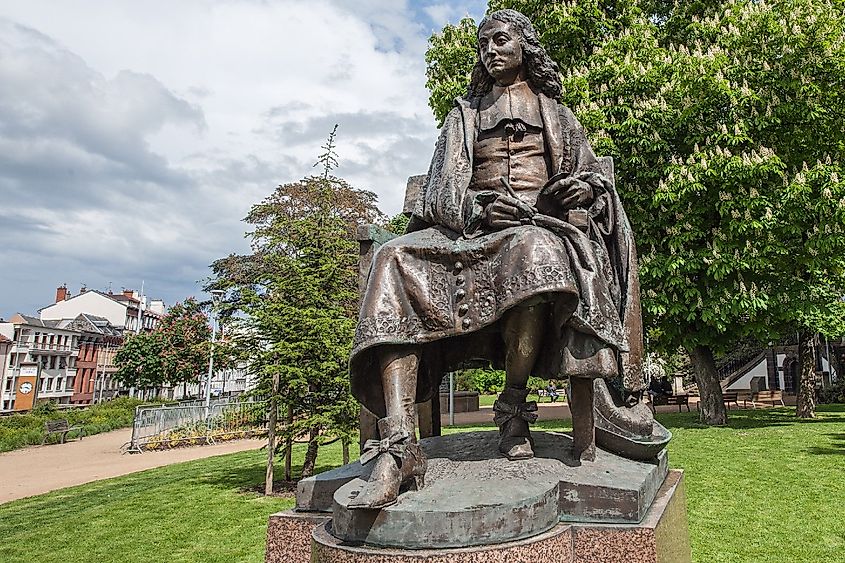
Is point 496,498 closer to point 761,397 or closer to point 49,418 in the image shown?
point 761,397

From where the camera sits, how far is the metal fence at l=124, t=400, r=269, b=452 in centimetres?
2150

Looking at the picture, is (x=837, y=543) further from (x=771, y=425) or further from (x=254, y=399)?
(x=771, y=425)

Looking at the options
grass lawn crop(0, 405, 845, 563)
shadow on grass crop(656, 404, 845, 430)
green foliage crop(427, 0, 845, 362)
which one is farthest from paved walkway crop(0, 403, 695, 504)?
green foliage crop(427, 0, 845, 362)

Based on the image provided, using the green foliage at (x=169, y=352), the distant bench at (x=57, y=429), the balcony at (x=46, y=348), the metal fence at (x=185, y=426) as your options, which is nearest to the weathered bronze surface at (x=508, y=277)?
the metal fence at (x=185, y=426)

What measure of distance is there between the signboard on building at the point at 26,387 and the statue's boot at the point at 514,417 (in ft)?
146

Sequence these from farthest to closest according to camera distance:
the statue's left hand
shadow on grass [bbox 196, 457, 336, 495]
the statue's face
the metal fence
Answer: the metal fence, shadow on grass [bbox 196, 457, 336, 495], the statue's face, the statue's left hand

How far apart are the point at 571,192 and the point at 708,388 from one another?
15869 millimetres

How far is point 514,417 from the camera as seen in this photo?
3.37 metres

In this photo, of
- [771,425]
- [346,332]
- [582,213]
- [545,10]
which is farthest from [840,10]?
[582,213]

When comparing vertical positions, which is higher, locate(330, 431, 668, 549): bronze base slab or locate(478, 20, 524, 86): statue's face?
locate(478, 20, 524, 86): statue's face

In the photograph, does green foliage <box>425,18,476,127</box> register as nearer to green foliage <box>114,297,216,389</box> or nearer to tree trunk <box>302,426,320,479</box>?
tree trunk <box>302,426,320,479</box>

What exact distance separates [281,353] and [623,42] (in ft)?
38.2

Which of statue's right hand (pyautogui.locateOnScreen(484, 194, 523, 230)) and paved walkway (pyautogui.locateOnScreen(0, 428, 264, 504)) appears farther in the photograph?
paved walkway (pyautogui.locateOnScreen(0, 428, 264, 504))

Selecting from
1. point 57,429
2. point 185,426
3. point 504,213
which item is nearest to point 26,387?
point 57,429
